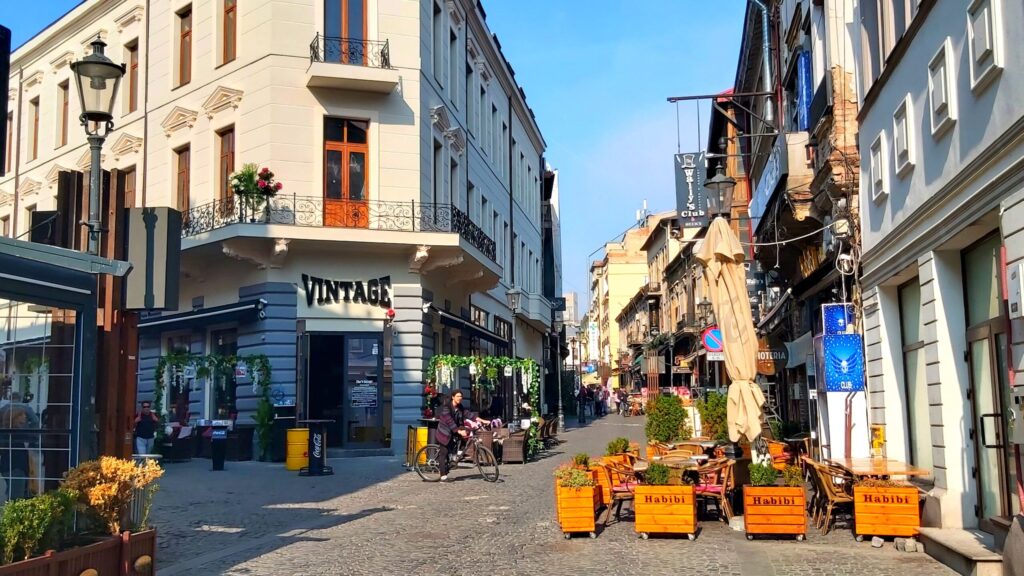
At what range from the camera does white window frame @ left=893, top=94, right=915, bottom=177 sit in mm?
10508

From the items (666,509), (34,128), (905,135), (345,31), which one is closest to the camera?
(666,509)

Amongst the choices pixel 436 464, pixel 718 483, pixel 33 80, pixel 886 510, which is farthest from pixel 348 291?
pixel 33 80

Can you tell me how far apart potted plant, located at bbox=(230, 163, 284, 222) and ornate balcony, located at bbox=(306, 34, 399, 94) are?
262 cm

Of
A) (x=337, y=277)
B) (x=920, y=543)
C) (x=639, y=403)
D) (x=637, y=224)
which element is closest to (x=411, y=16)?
(x=337, y=277)

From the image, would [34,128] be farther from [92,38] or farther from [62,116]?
[92,38]

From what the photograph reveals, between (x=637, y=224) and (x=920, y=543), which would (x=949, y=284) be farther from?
(x=637, y=224)

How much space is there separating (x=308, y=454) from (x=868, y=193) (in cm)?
1136

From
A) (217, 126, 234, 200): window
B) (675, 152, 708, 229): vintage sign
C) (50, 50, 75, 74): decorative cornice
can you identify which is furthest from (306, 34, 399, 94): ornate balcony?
(50, 50, 75, 74): decorative cornice

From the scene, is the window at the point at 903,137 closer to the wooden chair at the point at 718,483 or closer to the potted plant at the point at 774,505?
the potted plant at the point at 774,505

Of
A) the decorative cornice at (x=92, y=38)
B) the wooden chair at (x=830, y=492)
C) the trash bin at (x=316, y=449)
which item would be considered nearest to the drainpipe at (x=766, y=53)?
the trash bin at (x=316, y=449)

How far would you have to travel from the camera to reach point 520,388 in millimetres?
26062

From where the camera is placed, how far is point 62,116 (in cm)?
3166

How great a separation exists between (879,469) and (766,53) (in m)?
16.9

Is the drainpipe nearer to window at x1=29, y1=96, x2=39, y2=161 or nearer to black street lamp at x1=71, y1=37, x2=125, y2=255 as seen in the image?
black street lamp at x1=71, y1=37, x2=125, y2=255
